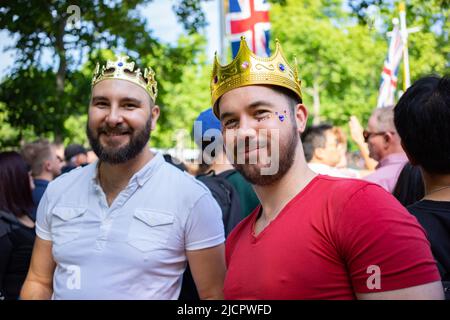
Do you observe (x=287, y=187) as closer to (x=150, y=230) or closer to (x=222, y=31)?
(x=150, y=230)

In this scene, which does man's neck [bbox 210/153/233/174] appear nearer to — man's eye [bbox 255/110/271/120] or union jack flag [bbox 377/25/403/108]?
man's eye [bbox 255/110/271/120]

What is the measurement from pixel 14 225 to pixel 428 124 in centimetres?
322

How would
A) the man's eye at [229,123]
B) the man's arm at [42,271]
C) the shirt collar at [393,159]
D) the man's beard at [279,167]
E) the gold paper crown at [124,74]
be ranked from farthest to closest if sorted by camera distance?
the shirt collar at [393,159]
the gold paper crown at [124,74]
the man's arm at [42,271]
the man's eye at [229,123]
the man's beard at [279,167]

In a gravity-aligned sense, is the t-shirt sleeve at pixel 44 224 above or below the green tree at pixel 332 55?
below

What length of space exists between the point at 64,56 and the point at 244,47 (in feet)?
20.6

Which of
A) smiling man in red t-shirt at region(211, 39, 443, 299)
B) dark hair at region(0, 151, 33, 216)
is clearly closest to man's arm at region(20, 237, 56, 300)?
smiling man in red t-shirt at region(211, 39, 443, 299)

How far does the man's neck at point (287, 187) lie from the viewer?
2021 millimetres

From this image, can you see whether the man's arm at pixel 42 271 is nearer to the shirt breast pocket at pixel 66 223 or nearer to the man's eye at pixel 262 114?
the shirt breast pocket at pixel 66 223

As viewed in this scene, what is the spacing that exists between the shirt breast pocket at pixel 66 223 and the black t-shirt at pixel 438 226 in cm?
161

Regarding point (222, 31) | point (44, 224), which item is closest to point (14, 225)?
point (44, 224)

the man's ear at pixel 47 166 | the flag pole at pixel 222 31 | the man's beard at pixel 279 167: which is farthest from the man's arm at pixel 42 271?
the flag pole at pixel 222 31

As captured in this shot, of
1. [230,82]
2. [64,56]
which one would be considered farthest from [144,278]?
[64,56]

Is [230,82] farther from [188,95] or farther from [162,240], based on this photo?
[188,95]

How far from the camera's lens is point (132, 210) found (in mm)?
2721
